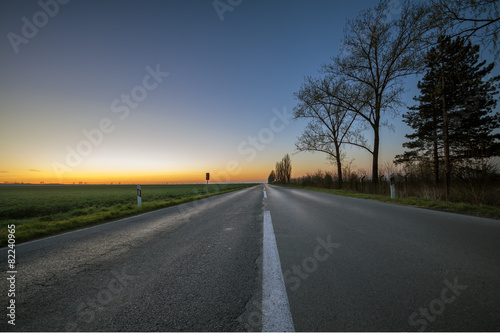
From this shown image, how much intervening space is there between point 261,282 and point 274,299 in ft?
1.09

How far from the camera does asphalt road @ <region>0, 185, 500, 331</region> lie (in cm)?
144

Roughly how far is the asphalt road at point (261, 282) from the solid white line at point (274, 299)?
20 mm

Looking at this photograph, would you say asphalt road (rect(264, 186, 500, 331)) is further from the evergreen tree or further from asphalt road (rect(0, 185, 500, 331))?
the evergreen tree

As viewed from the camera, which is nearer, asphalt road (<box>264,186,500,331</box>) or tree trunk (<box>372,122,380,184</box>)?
asphalt road (<box>264,186,500,331</box>)

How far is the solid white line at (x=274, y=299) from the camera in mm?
1364

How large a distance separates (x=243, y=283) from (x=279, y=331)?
758mm

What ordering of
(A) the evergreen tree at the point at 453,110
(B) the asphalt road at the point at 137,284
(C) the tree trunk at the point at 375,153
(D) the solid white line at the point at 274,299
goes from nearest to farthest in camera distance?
1. (D) the solid white line at the point at 274,299
2. (B) the asphalt road at the point at 137,284
3. (A) the evergreen tree at the point at 453,110
4. (C) the tree trunk at the point at 375,153

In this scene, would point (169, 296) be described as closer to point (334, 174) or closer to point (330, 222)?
point (330, 222)

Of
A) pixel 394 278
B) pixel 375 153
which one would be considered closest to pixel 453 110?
pixel 375 153

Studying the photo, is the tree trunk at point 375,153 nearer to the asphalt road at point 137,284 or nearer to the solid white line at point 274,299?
the asphalt road at point 137,284

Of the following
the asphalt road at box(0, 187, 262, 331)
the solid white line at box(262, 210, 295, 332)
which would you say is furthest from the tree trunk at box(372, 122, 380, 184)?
the solid white line at box(262, 210, 295, 332)

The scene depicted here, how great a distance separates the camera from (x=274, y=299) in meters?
1.69

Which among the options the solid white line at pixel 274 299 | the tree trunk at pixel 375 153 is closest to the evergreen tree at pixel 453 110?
the tree trunk at pixel 375 153

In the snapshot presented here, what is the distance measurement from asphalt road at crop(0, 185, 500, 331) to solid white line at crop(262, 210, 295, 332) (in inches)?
0.8
